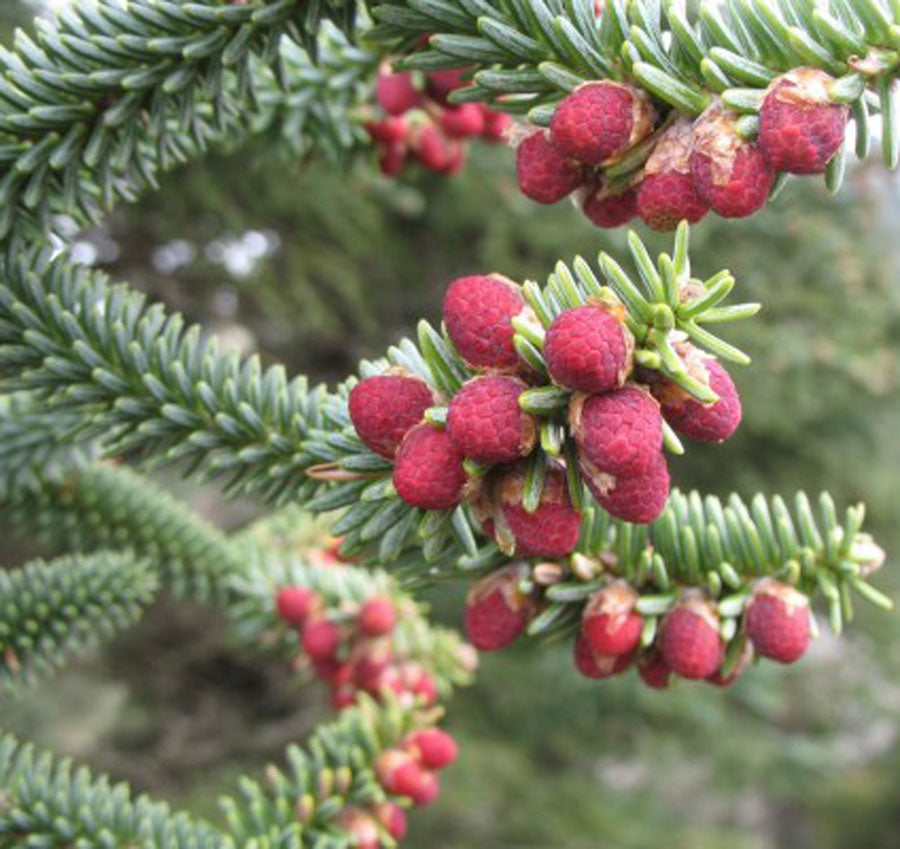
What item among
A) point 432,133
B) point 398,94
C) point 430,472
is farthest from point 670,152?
point 432,133

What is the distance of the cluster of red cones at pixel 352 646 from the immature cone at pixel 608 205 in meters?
0.87

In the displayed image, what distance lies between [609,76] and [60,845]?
102 centimetres

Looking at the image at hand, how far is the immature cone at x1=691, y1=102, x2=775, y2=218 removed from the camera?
694 millimetres

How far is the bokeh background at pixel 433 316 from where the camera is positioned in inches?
136

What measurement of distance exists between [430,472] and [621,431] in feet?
0.46

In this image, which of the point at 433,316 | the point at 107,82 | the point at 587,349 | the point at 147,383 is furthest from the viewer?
the point at 433,316

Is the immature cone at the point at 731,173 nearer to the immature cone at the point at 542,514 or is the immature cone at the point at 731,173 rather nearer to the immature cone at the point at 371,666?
the immature cone at the point at 542,514

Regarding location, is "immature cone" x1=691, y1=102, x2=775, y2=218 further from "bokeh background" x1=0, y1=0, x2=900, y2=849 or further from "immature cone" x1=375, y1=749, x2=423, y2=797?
"bokeh background" x1=0, y1=0, x2=900, y2=849

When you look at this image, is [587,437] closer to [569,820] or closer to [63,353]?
[63,353]

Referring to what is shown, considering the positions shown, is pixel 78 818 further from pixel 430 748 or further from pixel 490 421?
pixel 490 421

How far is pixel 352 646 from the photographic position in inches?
62.9

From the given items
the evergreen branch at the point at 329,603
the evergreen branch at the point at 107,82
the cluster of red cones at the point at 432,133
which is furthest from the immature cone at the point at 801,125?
the evergreen branch at the point at 329,603

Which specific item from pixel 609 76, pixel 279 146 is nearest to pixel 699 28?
pixel 609 76

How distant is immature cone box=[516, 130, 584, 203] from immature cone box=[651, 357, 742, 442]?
194mm
